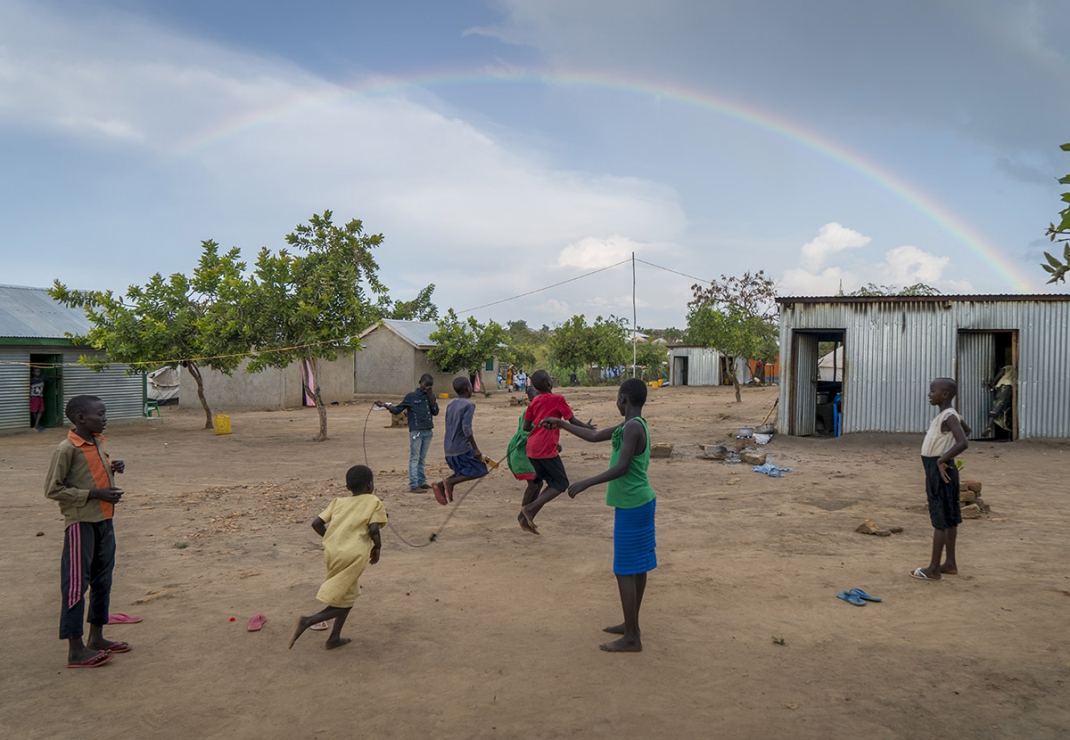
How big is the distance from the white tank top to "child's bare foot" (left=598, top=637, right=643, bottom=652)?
128 inches

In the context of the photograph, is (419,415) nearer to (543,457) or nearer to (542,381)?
(543,457)

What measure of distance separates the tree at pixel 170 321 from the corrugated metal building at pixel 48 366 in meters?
1.52

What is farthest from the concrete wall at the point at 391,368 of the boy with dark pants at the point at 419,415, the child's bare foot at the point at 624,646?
the child's bare foot at the point at 624,646

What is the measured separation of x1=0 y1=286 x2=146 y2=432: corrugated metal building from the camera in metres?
19.1

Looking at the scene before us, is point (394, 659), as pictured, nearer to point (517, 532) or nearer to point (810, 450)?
point (517, 532)

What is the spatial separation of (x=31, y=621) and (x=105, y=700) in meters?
1.71

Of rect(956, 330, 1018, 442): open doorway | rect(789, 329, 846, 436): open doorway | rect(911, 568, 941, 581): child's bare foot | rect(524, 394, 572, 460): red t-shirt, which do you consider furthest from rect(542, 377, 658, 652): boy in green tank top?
rect(956, 330, 1018, 442): open doorway

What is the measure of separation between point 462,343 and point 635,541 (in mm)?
29876

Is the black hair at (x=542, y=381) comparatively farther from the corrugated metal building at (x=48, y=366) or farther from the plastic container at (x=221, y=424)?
the corrugated metal building at (x=48, y=366)

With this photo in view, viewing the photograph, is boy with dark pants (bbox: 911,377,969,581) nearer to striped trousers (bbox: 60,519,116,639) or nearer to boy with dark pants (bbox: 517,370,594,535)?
boy with dark pants (bbox: 517,370,594,535)

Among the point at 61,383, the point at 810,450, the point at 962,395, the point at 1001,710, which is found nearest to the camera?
the point at 1001,710

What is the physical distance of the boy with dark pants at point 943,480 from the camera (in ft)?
19.4

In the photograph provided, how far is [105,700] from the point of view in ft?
12.6

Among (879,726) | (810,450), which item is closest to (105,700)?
(879,726)
